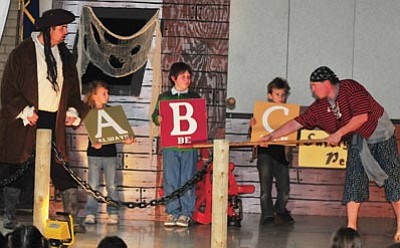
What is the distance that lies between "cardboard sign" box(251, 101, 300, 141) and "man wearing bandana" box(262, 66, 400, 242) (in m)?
1.26

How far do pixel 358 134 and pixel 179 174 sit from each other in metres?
1.91

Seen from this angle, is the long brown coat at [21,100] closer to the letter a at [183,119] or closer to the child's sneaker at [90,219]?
the letter a at [183,119]

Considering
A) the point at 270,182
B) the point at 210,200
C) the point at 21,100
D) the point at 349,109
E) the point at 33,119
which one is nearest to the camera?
the point at 349,109

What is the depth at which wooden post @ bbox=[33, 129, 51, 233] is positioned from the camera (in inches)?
329

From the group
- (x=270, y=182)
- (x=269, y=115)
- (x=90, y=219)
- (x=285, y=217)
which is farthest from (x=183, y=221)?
(x=269, y=115)

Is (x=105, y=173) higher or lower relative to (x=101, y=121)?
lower

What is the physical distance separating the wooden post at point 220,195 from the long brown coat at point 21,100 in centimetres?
179

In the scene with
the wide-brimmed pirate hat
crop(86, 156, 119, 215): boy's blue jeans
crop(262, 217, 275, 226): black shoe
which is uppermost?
the wide-brimmed pirate hat

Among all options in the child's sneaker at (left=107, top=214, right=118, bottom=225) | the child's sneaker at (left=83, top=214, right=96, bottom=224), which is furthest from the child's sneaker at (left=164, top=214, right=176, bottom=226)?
the child's sneaker at (left=83, top=214, right=96, bottom=224)

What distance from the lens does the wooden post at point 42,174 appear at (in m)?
8.36

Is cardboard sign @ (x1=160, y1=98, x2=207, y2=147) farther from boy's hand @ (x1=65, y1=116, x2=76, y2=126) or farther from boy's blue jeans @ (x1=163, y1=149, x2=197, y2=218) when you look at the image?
boy's hand @ (x1=65, y1=116, x2=76, y2=126)

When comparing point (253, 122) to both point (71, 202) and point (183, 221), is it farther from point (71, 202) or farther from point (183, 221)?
point (71, 202)

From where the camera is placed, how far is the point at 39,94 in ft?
29.9

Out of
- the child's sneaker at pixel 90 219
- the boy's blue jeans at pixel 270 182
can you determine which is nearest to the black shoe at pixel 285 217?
the boy's blue jeans at pixel 270 182
